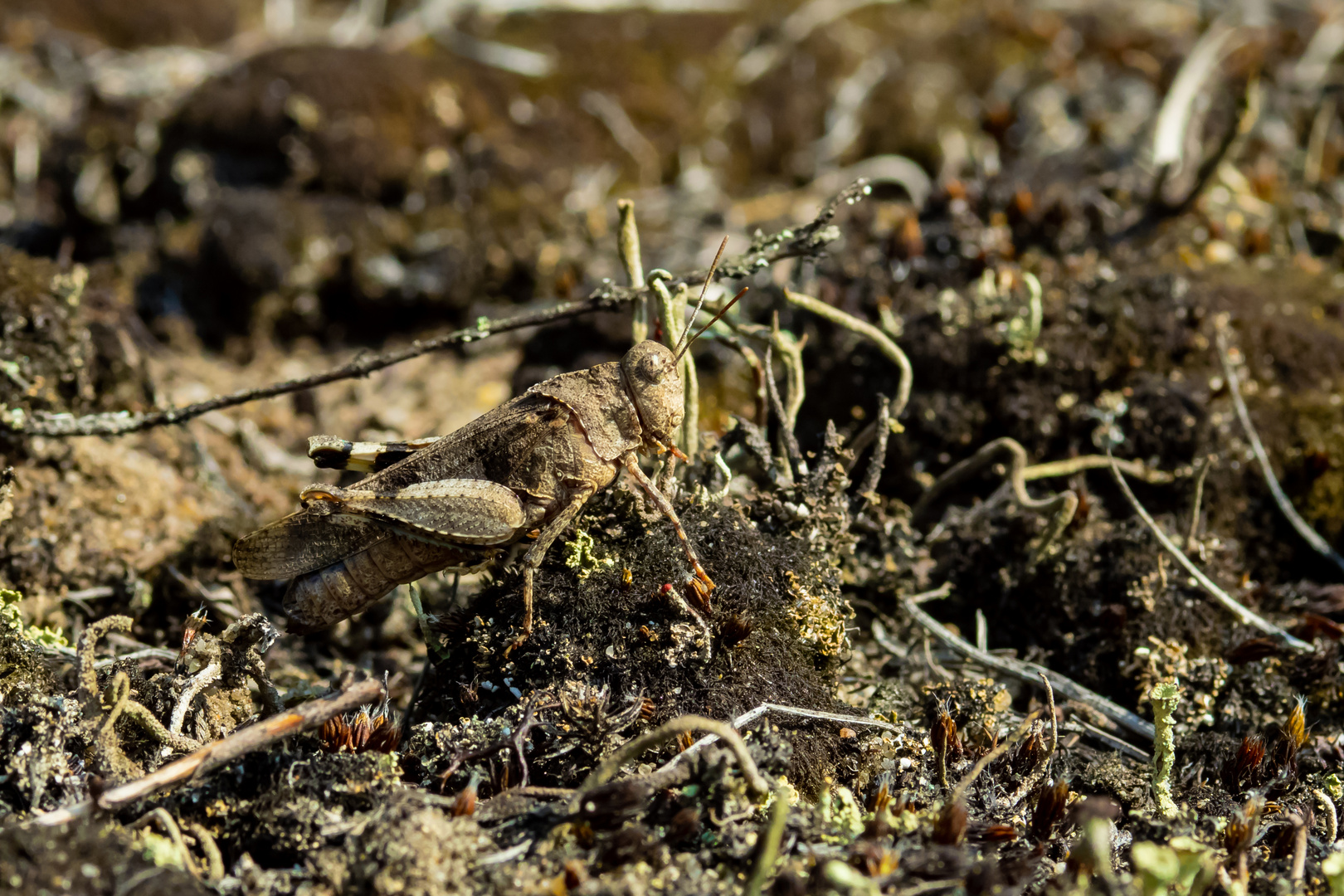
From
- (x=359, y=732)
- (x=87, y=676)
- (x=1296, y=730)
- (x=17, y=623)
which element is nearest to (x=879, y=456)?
(x=1296, y=730)

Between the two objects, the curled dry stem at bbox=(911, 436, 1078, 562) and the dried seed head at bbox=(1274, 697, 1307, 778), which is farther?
the curled dry stem at bbox=(911, 436, 1078, 562)

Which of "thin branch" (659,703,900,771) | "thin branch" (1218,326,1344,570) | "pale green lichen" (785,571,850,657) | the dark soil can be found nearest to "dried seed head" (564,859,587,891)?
the dark soil

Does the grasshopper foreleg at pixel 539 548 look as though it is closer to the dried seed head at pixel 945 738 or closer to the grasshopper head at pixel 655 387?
the grasshopper head at pixel 655 387

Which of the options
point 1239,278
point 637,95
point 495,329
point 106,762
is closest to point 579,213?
point 637,95

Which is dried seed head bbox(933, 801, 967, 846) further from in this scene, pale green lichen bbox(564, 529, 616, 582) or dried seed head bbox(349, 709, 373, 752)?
dried seed head bbox(349, 709, 373, 752)

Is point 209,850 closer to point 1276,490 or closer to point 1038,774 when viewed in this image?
point 1038,774

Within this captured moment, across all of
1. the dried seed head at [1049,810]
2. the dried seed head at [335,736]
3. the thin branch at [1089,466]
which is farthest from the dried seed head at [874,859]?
the thin branch at [1089,466]
